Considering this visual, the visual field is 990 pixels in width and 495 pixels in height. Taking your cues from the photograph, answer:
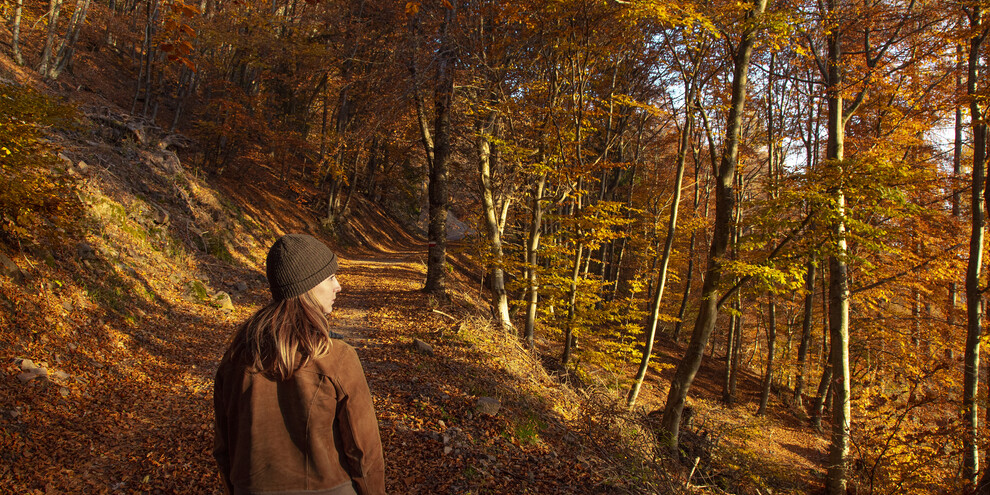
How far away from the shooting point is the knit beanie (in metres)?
1.90

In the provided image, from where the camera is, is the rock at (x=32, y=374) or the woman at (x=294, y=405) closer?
the woman at (x=294, y=405)

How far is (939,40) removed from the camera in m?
10.3

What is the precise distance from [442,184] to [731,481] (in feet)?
26.3

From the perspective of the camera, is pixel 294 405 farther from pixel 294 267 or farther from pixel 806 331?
pixel 806 331

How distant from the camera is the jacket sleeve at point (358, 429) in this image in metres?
1.83

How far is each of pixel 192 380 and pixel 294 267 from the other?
5.63 metres

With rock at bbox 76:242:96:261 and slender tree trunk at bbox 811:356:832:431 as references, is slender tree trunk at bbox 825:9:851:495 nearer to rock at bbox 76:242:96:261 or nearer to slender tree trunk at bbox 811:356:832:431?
slender tree trunk at bbox 811:356:832:431

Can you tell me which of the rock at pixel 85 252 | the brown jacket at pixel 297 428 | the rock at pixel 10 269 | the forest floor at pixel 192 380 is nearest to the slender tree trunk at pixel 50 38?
the forest floor at pixel 192 380

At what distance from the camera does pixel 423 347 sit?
8.11m

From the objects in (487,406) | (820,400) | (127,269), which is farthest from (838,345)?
(127,269)

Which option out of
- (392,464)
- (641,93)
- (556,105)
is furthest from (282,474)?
(641,93)

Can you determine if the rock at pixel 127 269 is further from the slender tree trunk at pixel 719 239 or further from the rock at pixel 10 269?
the slender tree trunk at pixel 719 239

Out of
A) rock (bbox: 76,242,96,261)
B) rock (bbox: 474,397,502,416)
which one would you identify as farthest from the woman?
rock (bbox: 76,242,96,261)

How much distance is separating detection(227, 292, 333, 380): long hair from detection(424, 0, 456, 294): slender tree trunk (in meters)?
9.51
